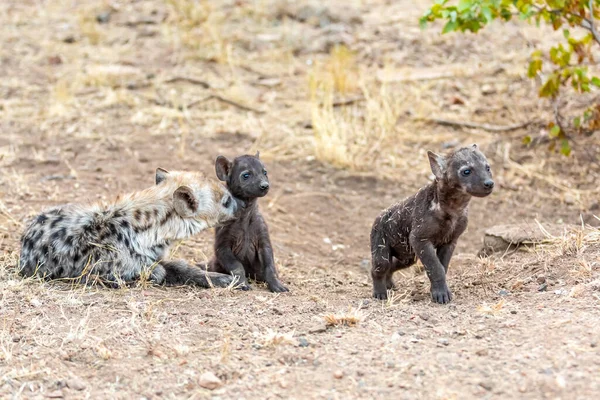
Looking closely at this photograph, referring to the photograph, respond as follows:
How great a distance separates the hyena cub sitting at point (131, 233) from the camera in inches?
248

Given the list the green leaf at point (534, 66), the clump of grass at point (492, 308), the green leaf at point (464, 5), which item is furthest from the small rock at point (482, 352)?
the green leaf at point (534, 66)

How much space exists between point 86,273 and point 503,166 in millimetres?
5810

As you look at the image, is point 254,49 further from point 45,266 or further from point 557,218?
point 45,266

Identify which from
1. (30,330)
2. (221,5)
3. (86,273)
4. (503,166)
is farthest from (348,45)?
(30,330)

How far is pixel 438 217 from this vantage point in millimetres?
6184

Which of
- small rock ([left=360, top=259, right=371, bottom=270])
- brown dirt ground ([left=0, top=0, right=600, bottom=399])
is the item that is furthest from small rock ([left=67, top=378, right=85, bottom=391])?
small rock ([left=360, top=259, right=371, bottom=270])

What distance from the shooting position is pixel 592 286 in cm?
570

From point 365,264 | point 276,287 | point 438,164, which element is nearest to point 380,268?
point 276,287

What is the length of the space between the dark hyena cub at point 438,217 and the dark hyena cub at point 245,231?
36.6 inches

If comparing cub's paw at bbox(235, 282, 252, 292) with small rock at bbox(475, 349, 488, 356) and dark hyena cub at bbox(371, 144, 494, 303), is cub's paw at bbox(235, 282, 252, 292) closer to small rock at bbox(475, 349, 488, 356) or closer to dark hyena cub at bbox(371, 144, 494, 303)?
dark hyena cub at bbox(371, 144, 494, 303)

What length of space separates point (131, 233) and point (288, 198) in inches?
132

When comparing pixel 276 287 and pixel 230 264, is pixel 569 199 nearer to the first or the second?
pixel 276 287

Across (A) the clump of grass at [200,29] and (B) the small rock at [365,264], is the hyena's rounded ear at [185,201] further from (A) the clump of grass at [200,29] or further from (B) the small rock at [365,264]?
(A) the clump of grass at [200,29]

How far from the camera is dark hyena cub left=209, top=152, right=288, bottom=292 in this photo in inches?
268
